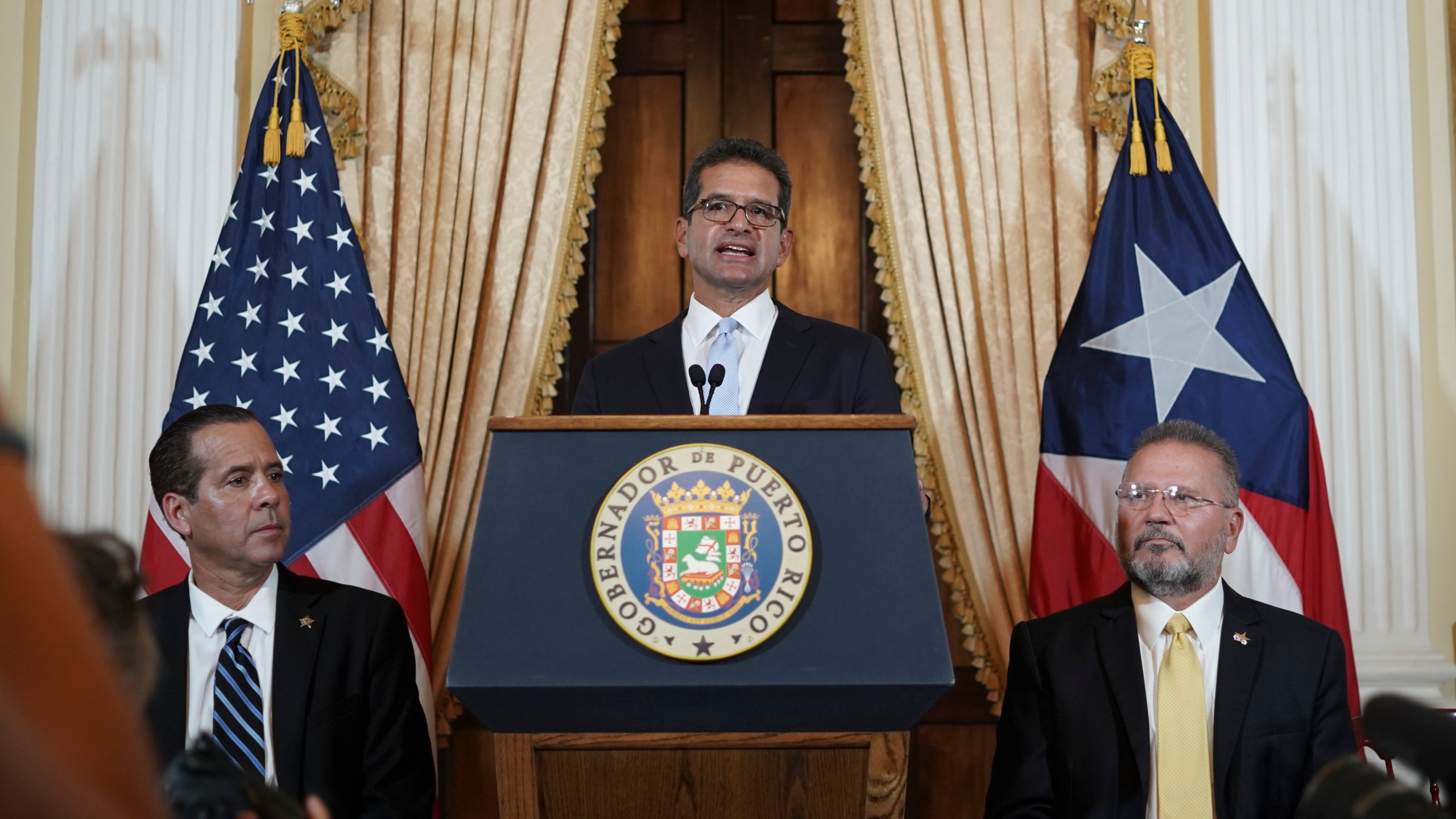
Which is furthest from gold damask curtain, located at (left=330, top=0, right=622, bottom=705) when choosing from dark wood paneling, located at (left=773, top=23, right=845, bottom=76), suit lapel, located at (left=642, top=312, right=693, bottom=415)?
suit lapel, located at (left=642, top=312, right=693, bottom=415)

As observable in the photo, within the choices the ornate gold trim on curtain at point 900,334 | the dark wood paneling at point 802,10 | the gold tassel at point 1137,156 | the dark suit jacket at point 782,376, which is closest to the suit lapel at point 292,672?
the dark suit jacket at point 782,376

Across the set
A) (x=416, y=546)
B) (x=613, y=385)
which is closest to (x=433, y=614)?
(x=416, y=546)

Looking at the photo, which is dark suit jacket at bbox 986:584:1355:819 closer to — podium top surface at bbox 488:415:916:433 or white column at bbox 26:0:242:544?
podium top surface at bbox 488:415:916:433

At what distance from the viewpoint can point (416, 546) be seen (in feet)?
12.3

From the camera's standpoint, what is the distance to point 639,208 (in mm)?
4652

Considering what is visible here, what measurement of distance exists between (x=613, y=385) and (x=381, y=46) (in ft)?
6.09

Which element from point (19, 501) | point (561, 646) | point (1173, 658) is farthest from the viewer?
point (1173, 658)

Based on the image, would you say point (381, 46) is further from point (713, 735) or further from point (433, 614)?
point (713, 735)

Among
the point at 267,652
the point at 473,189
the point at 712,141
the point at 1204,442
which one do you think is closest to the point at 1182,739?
the point at 1204,442

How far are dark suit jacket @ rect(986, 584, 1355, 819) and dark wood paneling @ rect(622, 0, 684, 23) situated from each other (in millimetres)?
2843

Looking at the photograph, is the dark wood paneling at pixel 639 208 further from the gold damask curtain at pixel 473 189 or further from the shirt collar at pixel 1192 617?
the shirt collar at pixel 1192 617

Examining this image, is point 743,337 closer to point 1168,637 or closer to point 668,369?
point 668,369

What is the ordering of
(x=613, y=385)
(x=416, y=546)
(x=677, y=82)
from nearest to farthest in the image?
1. (x=613, y=385)
2. (x=416, y=546)
3. (x=677, y=82)

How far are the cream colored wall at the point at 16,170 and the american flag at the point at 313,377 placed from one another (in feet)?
2.38
